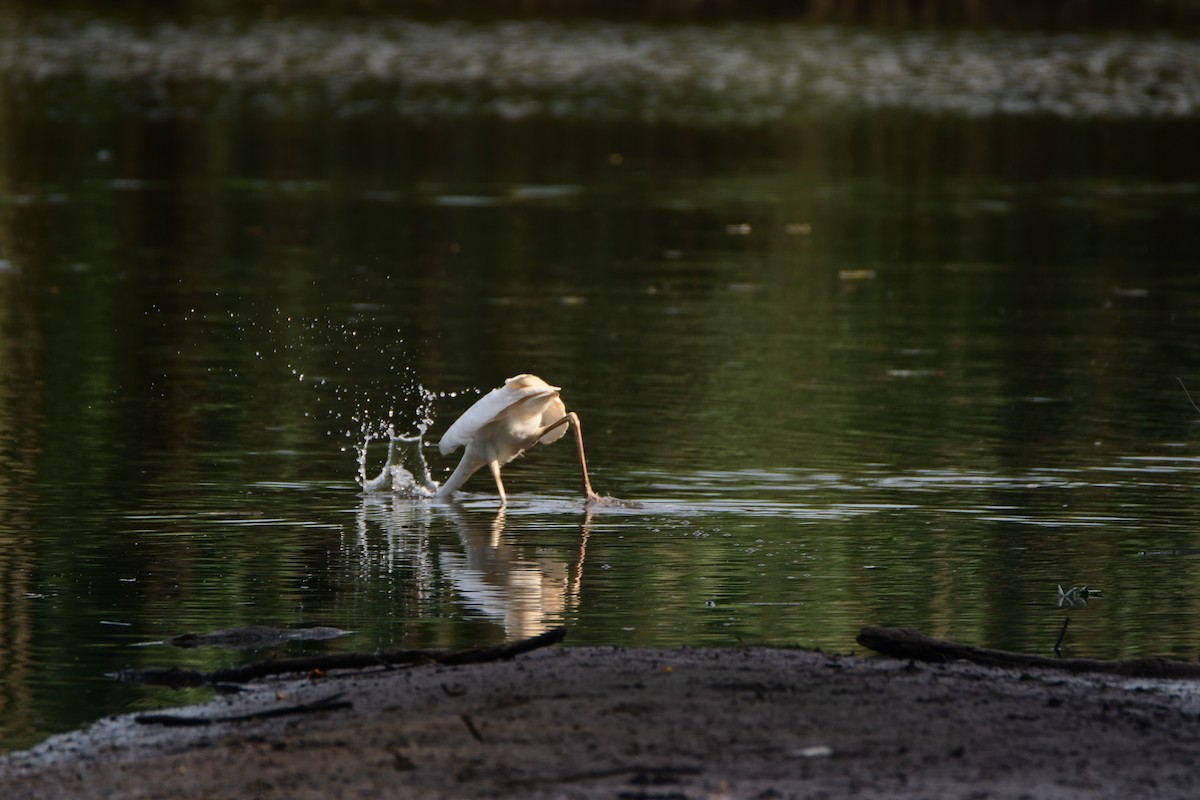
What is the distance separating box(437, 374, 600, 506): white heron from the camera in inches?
485

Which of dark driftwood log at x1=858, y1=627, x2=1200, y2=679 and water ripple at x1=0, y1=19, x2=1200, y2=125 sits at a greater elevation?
water ripple at x1=0, y1=19, x2=1200, y2=125

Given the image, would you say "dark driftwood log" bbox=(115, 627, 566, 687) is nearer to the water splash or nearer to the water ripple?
the water splash

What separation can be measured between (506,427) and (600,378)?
4.34 metres

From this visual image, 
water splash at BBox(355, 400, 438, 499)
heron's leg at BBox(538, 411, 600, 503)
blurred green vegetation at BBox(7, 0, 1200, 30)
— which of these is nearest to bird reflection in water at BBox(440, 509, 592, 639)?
heron's leg at BBox(538, 411, 600, 503)

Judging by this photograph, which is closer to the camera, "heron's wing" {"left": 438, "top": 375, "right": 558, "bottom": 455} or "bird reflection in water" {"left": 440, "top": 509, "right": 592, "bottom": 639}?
"bird reflection in water" {"left": 440, "top": 509, "right": 592, "bottom": 639}

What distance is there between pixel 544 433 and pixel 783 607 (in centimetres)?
322

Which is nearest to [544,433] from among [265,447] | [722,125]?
[265,447]

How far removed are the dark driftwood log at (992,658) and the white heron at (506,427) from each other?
406cm

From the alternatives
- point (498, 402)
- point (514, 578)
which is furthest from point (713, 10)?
point (514, 578)

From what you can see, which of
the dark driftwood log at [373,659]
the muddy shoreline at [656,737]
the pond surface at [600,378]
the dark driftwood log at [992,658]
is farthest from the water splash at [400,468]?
the dark driftwood log at [992,658]

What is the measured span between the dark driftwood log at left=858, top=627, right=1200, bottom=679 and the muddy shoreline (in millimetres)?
118

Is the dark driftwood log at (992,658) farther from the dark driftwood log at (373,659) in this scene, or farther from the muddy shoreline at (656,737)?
the dark driftwood log at (373,659)

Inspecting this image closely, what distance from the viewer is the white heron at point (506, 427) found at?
12.3 m

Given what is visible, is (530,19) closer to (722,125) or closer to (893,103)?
(893,103)
